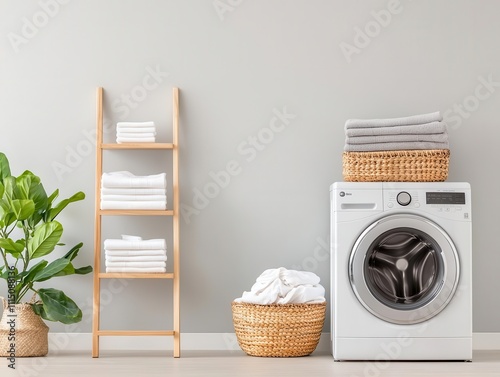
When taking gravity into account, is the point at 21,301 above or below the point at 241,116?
below

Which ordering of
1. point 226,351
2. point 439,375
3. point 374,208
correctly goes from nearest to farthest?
point 439,375
point 374,208
point 226,351

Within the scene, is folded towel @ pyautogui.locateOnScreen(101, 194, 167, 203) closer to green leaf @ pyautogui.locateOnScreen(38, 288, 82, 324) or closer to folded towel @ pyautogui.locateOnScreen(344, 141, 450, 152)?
green leaf @ pyautogui.locateOnScreen(38, 288, 82, 324)

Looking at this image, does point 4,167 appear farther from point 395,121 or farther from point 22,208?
point 395,121

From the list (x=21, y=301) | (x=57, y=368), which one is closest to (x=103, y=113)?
(x=21, y=301)

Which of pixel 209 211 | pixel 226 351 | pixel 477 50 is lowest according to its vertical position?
pixel 226 351

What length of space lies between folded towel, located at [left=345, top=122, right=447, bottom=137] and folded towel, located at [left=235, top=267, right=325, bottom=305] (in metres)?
0.71

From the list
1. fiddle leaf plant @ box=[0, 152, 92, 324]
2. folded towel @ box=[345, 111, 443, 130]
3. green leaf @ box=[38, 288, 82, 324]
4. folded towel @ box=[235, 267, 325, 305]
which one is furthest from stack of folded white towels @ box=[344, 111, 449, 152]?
green leaf @ box=[38, 288, 82, 324]

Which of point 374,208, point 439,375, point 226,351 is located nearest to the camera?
point 439,375

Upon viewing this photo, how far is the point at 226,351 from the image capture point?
3631mm

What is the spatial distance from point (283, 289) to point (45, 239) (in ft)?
3.65

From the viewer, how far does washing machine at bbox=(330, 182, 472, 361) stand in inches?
129

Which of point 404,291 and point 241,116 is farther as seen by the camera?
point 241,116

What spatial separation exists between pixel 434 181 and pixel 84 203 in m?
1.73

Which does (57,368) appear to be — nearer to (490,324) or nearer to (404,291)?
(404,291)
